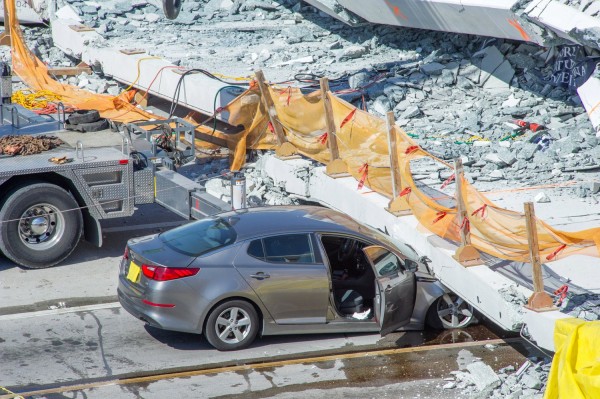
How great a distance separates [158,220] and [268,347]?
501cm

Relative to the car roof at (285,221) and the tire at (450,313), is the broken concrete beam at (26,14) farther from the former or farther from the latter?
the tire at (450,313)

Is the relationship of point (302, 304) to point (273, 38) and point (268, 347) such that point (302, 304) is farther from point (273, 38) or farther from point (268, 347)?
point (273, 38)

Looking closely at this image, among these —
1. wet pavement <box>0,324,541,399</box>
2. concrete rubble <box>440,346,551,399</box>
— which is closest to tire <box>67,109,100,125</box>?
wet pavement <box>0,324,541,399</box>

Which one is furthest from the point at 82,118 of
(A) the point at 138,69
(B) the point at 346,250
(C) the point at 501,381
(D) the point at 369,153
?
(C) the point at 501,381

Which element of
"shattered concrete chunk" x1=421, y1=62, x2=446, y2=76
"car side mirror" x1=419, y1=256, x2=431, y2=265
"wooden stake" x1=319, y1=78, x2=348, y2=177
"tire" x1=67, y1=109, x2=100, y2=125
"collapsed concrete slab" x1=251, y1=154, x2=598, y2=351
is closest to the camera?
"collapsed concrete slab" x1=251, y1=154, x2=598, y2=351

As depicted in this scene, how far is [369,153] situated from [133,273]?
4141mm

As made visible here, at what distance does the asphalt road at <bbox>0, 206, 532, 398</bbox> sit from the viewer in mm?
9297

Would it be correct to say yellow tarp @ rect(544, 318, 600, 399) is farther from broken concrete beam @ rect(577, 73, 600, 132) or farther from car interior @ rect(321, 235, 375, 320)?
broken concrete beam @ rect(577, 73, 600, 132)

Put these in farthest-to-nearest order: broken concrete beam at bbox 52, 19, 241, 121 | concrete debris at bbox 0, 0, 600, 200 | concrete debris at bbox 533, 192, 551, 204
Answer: broken concrete beam at bbox 52, 19, 241, 121
concrete debris at bbox 0, 0, 600, 200
concrete debris at bbox 533, 192, 551, 204

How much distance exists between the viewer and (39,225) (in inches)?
482

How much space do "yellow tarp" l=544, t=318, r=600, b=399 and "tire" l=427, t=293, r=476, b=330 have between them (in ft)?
10.4

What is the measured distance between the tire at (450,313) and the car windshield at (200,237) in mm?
2428

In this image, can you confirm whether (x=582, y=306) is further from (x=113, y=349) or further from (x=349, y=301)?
(x=113, y=349)

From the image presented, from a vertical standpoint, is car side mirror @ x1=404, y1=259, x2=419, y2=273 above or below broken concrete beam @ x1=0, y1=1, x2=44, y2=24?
below
